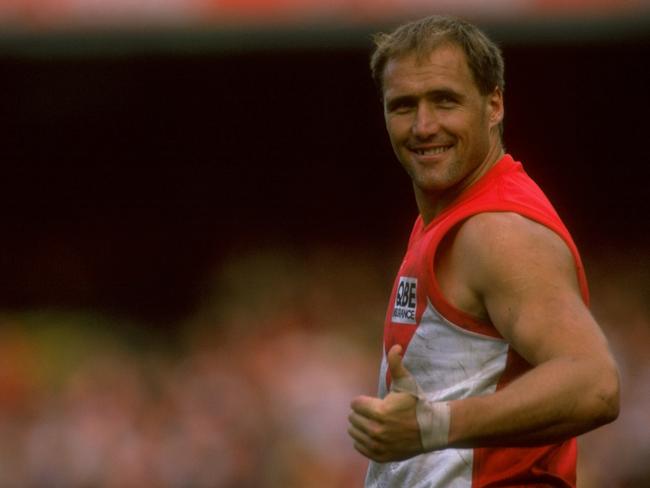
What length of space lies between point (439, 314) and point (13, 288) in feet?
29.3

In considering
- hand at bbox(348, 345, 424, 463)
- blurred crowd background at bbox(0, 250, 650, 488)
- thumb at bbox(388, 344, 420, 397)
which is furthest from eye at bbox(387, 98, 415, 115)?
blurred crowd background at bbox(0, 250, 650, 488)

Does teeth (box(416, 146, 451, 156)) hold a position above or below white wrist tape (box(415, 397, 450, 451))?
above

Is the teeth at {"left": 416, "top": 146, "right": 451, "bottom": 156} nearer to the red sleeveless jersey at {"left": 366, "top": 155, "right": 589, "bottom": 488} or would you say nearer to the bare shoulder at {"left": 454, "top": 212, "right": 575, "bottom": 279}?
the red sleeveless jersey at {"left": 366, "top": 155, "right": 589, "bottom": 488}

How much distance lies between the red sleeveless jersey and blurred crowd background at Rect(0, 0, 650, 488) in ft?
15.9

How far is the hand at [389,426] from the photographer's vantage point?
117 inches

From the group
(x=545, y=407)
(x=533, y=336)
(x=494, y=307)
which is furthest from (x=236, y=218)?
(x=545, y=407)

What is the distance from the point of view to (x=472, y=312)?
10.6 ft

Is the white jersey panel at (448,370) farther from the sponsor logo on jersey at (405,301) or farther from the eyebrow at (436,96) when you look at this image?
the eyebrow at (436,96)

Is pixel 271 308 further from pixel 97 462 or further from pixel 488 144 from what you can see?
pixel 488 144

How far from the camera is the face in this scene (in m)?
3.51

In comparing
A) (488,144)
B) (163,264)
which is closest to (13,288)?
(163,264)

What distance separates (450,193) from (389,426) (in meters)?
0.83

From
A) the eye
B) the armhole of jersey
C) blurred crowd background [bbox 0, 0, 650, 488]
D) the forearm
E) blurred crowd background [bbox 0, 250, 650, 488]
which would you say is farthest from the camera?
blurred crowd background [bbox 0, 0, 650, 488]

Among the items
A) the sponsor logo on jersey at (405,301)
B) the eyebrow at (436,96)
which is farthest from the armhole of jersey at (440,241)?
the eyebrow at (436,96)
